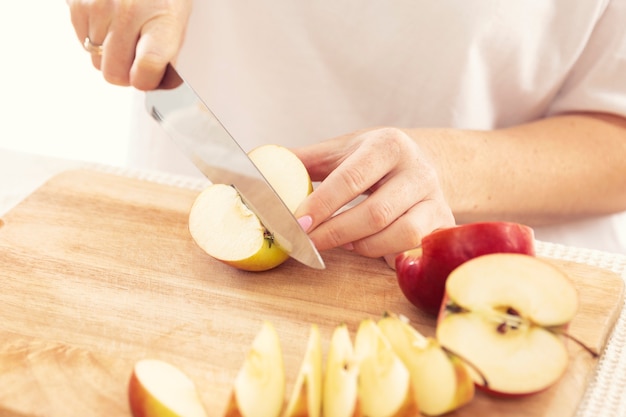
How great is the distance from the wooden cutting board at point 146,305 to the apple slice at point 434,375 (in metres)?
0.05

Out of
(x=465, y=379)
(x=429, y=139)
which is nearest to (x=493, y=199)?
(x=429, y=139)

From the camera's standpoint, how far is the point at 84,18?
4.12 ft

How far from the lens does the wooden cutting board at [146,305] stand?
3.09ft

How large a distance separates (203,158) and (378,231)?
10.5 inches

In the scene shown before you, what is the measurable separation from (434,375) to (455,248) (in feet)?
0.66

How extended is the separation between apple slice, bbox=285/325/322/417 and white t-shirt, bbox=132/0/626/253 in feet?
2.63

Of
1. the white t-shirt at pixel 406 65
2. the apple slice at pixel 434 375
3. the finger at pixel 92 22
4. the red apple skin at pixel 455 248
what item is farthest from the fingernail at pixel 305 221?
the white t-shirt at pixel 406 65

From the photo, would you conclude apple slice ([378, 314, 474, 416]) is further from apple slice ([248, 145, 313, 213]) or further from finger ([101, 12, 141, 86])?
finger ([101, 12, 141, 86])

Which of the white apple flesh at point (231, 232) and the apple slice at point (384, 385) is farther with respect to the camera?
the white apple flesh at point (231, 232)

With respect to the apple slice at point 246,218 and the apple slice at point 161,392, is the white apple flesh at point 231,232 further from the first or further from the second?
the apple slice at point 161,392

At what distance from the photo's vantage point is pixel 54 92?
107 inches

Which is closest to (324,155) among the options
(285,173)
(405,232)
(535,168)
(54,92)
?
(285,173)

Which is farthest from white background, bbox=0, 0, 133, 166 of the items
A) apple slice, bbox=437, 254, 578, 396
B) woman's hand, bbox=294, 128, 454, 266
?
apple slice, bbox=437, 254, 578, 396

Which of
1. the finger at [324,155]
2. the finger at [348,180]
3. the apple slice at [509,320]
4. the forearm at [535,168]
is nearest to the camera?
the apple slice at [509,320]
